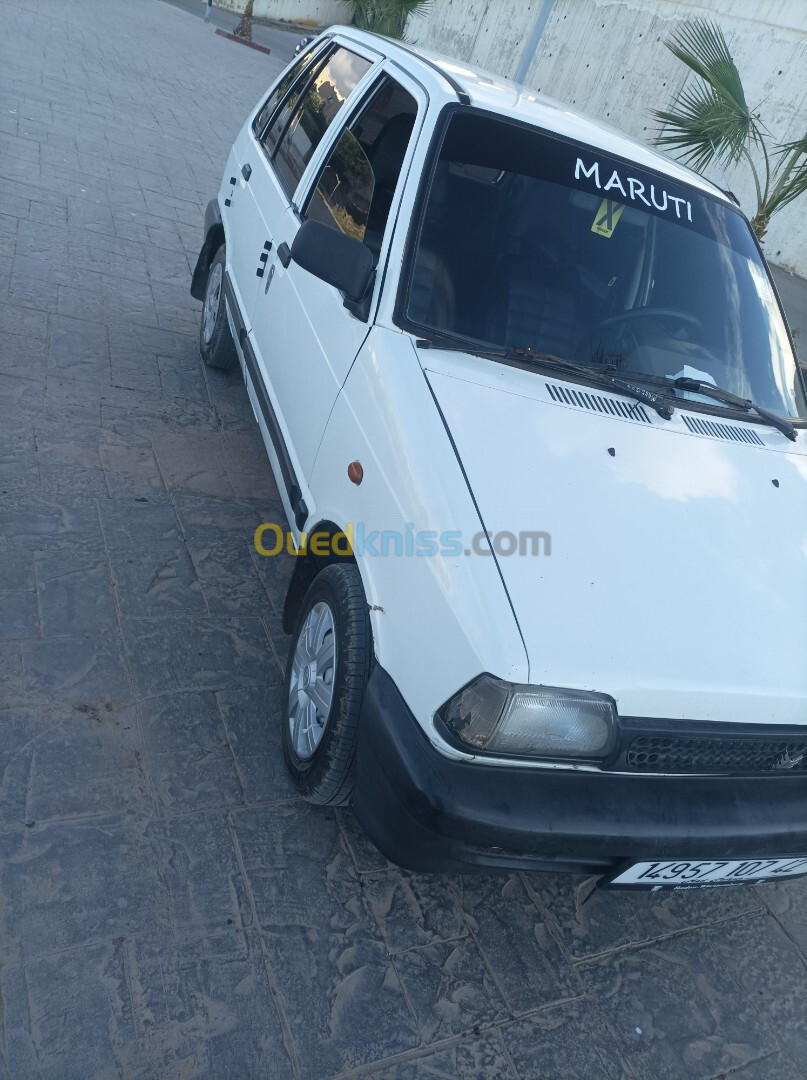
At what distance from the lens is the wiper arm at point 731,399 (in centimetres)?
295

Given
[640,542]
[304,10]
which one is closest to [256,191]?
[640,542]

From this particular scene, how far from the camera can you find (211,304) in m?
5.08

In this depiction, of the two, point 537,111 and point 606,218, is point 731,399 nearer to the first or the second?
point 606,218

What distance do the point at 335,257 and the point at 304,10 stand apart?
3351cm

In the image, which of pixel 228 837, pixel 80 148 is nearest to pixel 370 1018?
pixel 228 837

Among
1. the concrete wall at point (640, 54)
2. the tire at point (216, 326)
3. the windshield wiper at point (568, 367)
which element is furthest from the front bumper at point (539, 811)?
the concrete wall at point (640, 54)

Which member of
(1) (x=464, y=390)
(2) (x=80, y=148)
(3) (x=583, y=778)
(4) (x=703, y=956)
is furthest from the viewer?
(2) (x=80, y=148)

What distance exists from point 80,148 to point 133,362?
A: 4778 millimetres

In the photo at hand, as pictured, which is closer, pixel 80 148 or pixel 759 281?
pixel 759 281

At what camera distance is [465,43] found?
2319cm

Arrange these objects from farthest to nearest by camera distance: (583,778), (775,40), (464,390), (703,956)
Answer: (775,40), (703,956), (464,390), (583,778)

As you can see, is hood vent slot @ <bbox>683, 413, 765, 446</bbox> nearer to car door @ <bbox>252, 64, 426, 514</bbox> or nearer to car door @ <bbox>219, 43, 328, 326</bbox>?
car door @ <bbox>252, 64, 426, 514</bbox>

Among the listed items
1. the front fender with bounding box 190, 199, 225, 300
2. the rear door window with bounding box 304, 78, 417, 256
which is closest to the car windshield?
the rear door window with bounding box 304, 78, 417, 256

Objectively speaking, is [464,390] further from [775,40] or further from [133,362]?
[775,40]
